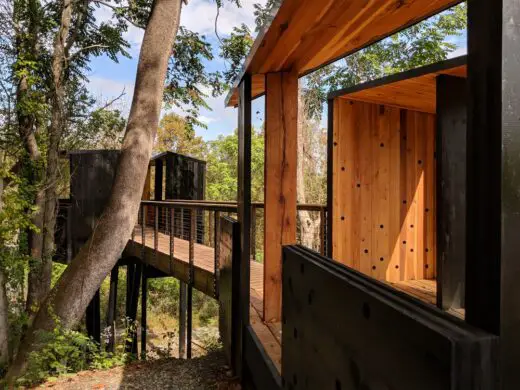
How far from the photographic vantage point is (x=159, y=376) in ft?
16.7

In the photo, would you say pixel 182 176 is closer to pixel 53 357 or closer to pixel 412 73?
pixel 53 357

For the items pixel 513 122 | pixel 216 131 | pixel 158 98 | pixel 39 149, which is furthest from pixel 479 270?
pixel 216 131

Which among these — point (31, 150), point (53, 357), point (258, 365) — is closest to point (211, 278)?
point (53, 357)

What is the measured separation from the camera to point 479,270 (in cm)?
79

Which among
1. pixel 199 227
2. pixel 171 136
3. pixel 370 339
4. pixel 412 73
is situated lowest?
pixel 199 227

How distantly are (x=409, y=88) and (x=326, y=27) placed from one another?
1.66m

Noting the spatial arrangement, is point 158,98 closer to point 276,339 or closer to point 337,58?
point 337,58

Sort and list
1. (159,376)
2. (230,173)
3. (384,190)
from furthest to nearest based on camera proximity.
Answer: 1. (230,173)
2. (159,376)
3. (384,190)

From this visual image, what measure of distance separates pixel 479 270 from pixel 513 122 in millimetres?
296

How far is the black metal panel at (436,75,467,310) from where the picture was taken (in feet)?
11.2

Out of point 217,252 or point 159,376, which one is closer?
point 159,376

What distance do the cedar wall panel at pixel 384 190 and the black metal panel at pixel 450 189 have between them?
3.22ft

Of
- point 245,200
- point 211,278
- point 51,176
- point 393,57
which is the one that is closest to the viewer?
point 245,200

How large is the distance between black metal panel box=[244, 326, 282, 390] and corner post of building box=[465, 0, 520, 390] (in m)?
1.79
